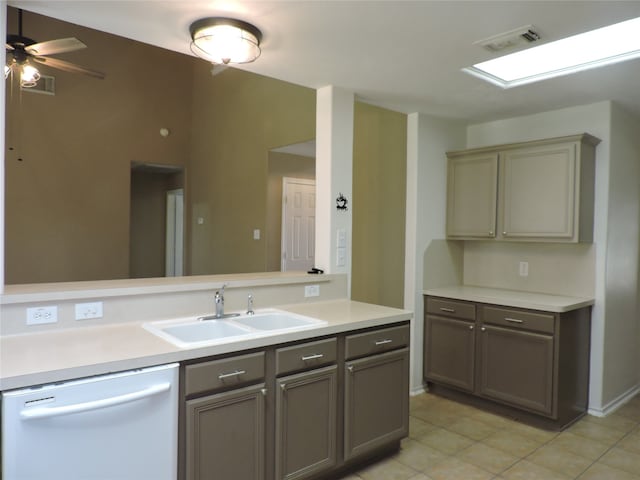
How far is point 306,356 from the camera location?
224 centimetres

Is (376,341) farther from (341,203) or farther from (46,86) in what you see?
(46,86)

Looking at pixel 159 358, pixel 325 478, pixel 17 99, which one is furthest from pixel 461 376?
pixel 17 99

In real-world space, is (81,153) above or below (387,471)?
above

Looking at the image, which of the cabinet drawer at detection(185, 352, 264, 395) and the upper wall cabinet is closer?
the cabinet drawer at detection(185, 352, 264, 395)

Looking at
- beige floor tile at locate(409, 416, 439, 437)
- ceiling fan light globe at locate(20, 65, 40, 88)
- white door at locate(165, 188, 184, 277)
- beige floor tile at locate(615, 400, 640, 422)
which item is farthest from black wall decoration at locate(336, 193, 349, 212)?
white door at locate(165, 188, 184, 277)

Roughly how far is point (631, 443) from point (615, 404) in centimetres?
67

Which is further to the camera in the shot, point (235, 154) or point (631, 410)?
point (235, 154)

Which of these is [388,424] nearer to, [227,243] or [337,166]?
[337,166]

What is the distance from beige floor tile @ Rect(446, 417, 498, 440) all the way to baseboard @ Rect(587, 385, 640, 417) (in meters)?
0.86

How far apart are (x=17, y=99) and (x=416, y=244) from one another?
505 cm

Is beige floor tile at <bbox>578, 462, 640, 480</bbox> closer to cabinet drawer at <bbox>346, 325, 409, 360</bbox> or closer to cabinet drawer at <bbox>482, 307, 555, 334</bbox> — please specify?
cabinet drawer at <bbox>482, 307, 555, 334</bbox>

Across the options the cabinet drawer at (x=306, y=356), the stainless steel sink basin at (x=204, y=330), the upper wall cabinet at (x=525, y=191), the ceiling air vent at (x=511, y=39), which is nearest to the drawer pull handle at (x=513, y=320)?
the upper wall cabinet at (x=525, y=191)

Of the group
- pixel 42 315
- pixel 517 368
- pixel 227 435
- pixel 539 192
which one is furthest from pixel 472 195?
pixel 42 315

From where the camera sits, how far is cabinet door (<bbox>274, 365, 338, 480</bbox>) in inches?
84.6
